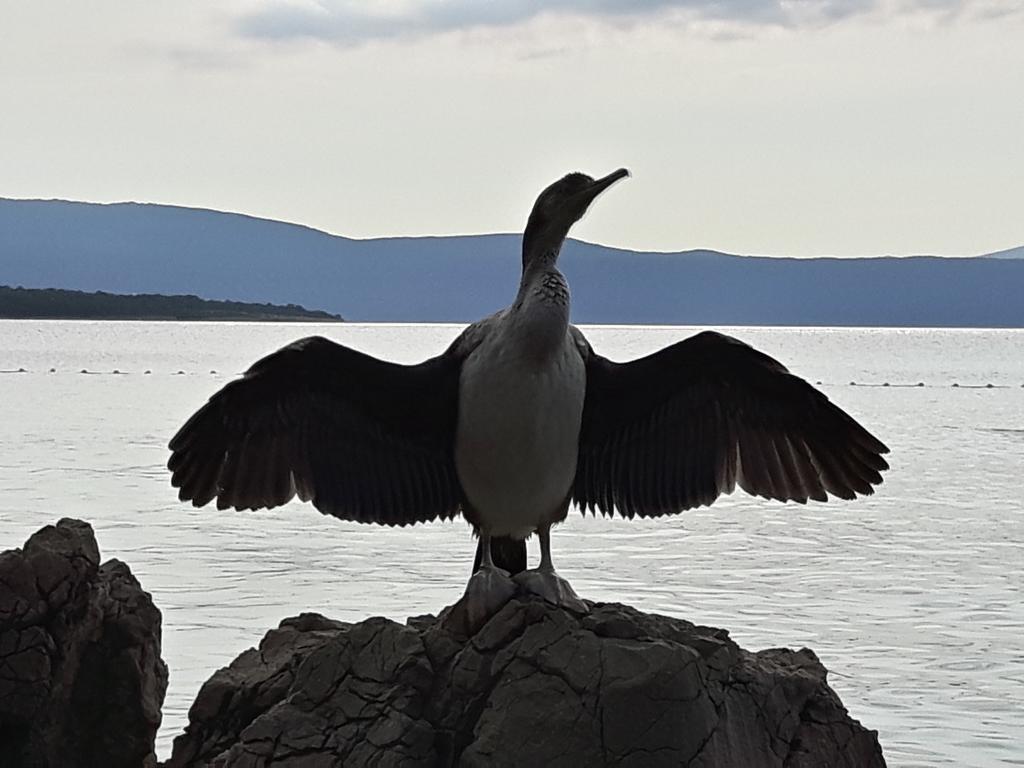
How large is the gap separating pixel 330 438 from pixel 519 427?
1179mm

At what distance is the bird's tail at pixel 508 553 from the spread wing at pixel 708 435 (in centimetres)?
50

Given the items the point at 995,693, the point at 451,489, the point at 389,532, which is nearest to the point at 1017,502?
the point at 389,532

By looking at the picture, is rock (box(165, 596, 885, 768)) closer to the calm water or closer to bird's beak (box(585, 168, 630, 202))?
bird's beak (box(585, 168, 630, 202))

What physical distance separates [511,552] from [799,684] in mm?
1450

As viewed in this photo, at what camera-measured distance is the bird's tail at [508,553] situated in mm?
7359

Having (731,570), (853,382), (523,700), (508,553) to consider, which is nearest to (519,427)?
(508,553)

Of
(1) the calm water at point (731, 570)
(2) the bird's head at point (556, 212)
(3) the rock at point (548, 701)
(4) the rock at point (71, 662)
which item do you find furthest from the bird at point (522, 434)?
(1) the calm water at point (731, 570)

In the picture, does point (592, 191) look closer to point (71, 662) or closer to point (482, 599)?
point (482, 599)

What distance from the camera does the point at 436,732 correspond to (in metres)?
6.32

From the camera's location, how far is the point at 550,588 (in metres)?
6.76

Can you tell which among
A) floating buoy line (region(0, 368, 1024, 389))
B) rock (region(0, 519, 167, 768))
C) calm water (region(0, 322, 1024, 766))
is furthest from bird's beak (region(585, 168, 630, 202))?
floating buoy line (region(0, 368, 1024, 389))

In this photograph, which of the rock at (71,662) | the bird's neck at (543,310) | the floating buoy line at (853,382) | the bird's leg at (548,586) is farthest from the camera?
the floating buoy line at (853,382)

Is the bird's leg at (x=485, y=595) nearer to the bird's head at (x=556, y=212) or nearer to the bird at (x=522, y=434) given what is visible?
the bird at (x=522, y=434)

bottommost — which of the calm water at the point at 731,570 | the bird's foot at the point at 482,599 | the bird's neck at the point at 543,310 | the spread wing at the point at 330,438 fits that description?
the calm water at the point at 731,570
